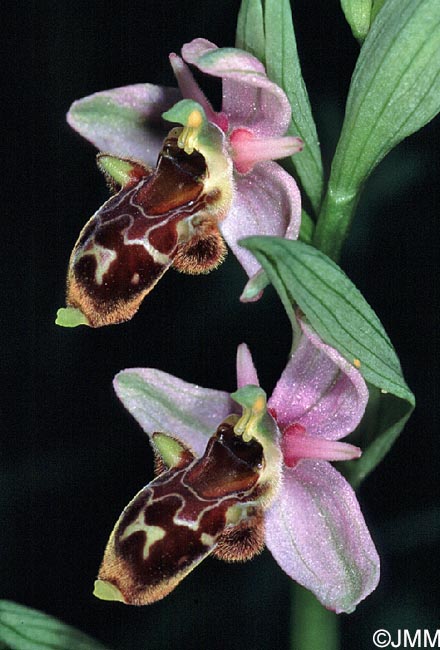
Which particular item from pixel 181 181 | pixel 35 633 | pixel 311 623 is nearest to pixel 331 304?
pixel 181 181

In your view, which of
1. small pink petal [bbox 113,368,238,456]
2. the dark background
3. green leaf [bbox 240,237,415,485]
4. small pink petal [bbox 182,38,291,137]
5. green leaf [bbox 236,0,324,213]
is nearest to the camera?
green leaf [bbox 240,237,415,485]

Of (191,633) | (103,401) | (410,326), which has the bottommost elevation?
(191,633)

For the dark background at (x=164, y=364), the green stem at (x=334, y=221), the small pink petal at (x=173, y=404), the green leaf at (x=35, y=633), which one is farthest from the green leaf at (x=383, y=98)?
the dark background at (x=164, y=364)

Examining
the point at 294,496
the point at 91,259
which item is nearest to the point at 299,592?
the point at 294,496

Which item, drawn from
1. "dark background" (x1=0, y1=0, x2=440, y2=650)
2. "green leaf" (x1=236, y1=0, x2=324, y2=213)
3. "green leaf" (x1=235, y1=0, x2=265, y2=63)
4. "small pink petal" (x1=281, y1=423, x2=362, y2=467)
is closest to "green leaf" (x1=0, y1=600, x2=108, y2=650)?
"small pink petal" (x1=281, y1=423, x2=362, y2=467)

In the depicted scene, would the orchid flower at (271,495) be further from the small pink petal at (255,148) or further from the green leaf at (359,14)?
the green leaf at (359,14)

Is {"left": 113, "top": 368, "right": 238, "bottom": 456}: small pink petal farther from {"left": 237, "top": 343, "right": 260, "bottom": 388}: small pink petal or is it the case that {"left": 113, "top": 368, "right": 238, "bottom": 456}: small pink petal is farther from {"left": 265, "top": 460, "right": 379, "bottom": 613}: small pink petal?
{"left": 265, "top": 460, "right": 379, "bottom": 613}: small pink petal

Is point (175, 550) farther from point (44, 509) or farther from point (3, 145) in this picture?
point (3, 145)

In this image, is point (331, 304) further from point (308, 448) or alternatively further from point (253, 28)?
point (253, 28)
